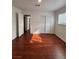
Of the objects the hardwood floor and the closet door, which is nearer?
the hardwood floor

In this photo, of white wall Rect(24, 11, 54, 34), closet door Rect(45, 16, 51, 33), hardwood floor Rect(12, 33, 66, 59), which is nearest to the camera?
hardwood floor Rect(12, 33, 66, 59)

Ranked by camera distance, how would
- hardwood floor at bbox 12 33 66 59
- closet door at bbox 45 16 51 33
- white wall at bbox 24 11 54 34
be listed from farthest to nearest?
closet door at bbox 45 16 51 33, white wall at bbox 24 11 54 34, hardwood floor at bbox 12 33 66 59

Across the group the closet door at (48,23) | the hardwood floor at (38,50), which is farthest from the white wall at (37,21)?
the hardwood floor at (38,50)

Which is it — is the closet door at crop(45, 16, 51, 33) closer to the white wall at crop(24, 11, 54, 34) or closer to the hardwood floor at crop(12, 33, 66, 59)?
the white wall at crop(24, 11, 54, 34)

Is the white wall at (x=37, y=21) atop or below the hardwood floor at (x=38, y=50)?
atop

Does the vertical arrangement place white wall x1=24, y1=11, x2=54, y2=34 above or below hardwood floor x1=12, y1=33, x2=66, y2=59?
above

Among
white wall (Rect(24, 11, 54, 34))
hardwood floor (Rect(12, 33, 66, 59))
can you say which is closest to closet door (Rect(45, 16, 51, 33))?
white wall (Rect(24, 11, 54, 34))

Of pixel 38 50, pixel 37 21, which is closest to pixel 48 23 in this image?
pixel 37 21

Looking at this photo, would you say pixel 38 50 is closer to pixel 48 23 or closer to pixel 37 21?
pixel 37 21

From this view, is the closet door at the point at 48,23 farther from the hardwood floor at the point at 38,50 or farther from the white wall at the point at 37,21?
the hardwood floor at the point at 38,50

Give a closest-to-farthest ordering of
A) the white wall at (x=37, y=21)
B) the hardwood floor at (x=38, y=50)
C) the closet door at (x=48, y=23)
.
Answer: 1. the hardwood floor at (x=38, y=50)
2. the white wall at (x=37, y=21)
3. the closet door at (x=48, y=23)

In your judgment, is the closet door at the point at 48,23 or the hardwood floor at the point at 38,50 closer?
the hardwood floor at the point at 38,50
